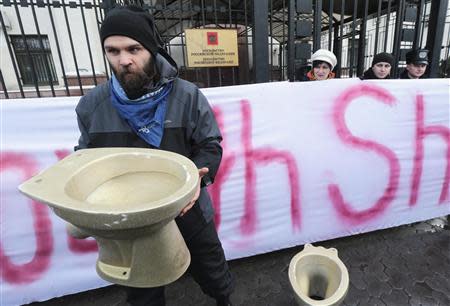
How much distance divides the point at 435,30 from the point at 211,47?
9.74 ft

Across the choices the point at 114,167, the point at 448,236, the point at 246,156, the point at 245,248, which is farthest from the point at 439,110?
the point at 114,167

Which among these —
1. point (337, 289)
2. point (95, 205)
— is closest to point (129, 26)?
point (95, 205)

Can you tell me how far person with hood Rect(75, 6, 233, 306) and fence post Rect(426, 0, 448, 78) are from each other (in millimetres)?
3711

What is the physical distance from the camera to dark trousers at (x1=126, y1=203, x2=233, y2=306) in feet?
5.30

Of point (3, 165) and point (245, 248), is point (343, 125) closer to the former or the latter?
point (245, 248)

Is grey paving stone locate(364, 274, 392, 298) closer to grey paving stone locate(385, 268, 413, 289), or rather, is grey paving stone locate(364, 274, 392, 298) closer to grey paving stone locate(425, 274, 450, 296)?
grey paving stone locate(385, 268, 413, 289)

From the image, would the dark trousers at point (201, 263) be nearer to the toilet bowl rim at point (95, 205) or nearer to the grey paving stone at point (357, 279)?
the toilet bowl rim at point (95, 205)

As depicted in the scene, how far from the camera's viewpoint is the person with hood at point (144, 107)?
1354mm

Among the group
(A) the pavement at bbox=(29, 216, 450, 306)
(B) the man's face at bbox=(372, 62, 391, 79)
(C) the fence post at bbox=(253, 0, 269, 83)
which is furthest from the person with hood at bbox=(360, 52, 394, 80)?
(A) the pavement at bbox=(29, 216, 450, 306)

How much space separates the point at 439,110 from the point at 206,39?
233cm

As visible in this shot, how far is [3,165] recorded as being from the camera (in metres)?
1.91

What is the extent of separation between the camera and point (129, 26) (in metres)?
1.31

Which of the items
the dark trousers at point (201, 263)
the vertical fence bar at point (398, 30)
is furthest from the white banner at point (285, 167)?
the vertical fence bar at point (398, 30)

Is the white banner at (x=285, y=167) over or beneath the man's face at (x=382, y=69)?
beneath
